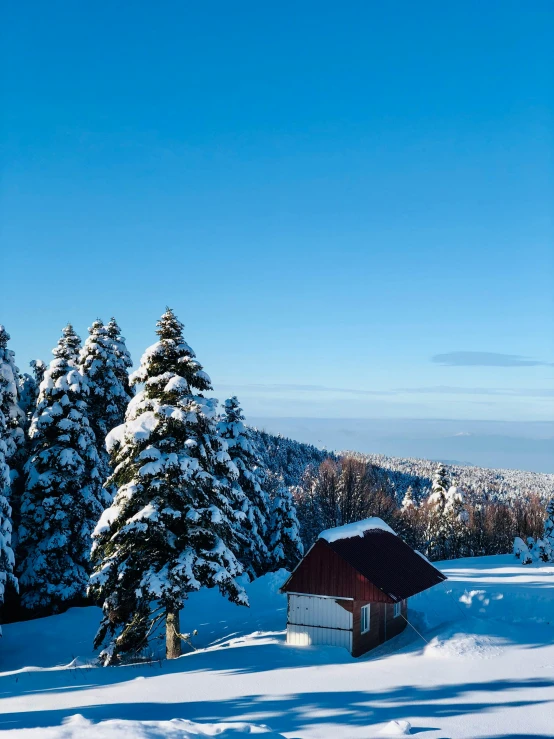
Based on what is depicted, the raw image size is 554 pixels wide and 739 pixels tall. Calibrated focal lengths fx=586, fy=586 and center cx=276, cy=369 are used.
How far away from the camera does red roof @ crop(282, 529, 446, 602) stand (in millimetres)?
21922

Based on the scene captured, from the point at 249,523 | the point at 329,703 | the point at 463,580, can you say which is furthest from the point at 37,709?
the point at 463,580

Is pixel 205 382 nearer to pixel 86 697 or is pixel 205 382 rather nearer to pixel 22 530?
pixel 86 697

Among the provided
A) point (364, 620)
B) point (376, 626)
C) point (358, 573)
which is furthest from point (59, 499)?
point (376, 626)

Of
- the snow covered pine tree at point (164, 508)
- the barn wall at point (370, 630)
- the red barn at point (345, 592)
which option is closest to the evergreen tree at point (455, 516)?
the red barn at point (345, 592)

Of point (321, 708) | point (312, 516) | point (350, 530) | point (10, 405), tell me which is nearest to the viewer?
point (321, 708)

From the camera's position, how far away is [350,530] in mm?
24703

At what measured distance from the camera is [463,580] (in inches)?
1277

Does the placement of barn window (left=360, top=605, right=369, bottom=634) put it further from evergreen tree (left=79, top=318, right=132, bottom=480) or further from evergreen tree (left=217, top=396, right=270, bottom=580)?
evergreen tree (left=79, top=318, right=132, bottom=480)

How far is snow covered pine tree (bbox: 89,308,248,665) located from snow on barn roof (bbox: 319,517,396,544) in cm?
433

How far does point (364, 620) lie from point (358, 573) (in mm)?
2233

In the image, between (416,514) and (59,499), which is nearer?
(59,499)

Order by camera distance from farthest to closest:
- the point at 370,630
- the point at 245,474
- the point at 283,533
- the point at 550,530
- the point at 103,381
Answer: the point at 550,530 → the point at 283,533 → the point at 245,474 → the point at 103,381 → the point at 370,630

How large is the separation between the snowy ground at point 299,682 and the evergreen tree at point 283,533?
12.1m

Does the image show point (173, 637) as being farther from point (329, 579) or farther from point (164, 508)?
point (329, 579)
